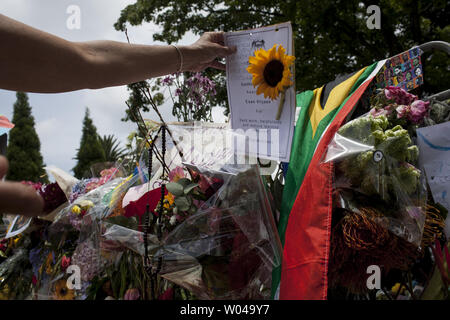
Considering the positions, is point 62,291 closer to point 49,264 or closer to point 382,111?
point 49,264

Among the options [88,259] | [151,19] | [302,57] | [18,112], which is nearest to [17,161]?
[18,112]

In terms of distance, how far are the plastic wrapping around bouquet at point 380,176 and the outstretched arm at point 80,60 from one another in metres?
0.62

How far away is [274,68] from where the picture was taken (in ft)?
4.34

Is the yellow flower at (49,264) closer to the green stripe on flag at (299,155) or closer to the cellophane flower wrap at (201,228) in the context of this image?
the cellophane flower wrap at (201,228)

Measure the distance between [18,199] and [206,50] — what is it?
1.09 m

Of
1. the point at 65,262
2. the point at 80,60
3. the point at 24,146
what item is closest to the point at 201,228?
the point at 80,60

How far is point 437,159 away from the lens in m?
1.25

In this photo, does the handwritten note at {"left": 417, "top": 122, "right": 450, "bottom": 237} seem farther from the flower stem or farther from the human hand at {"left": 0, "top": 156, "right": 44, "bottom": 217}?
the human hand at {"left": 0, "top": 156, "right": 44, "bottom": 217}

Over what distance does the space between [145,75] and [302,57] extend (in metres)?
8.09

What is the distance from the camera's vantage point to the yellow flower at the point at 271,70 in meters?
1.30

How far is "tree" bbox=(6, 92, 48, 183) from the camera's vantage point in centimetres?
1775

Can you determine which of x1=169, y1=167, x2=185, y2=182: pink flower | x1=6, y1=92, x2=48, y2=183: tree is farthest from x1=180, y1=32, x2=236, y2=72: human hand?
x1=6, y1=92, x2=48, y2=183: tree

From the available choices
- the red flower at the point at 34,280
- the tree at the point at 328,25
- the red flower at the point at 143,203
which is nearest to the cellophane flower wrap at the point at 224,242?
the red flower at the point at 143,203
